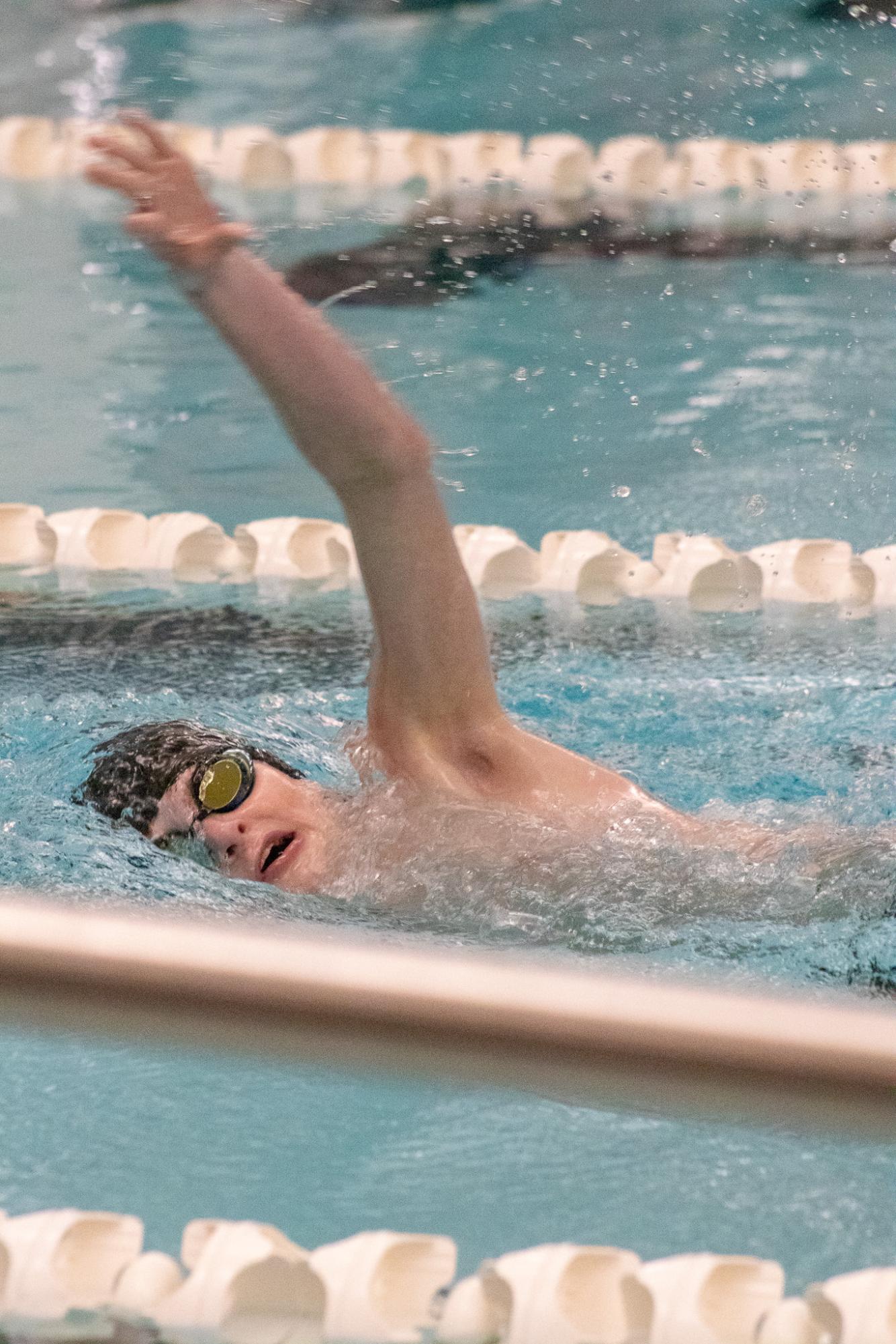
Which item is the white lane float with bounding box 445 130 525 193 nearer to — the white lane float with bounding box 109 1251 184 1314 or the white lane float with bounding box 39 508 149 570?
the white lane float with bounding box 39 508 149 570

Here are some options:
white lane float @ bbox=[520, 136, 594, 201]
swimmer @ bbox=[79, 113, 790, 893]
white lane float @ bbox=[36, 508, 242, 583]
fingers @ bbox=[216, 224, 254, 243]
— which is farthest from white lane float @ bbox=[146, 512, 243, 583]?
white lane float @ bbox=[520, 136, 594, 201]

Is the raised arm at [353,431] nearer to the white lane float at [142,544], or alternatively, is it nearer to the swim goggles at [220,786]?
the swim goggles at [220,786]

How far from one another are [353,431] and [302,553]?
1.72 m

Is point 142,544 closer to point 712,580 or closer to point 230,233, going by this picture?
point 712,580

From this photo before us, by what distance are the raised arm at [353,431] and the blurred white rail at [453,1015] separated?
99 centimetres

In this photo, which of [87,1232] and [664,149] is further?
[664,149]

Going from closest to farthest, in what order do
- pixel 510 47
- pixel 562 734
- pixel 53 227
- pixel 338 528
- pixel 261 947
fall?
pixel 261 947 → pixel 562 734 → pixel 338 528 → pixel 53 227 → pixel 510 47

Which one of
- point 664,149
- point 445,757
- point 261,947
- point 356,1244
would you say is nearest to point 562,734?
point 445,757

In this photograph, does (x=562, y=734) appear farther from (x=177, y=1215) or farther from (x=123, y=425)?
(x=123, y=425)

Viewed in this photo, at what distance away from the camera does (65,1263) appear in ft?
3.81

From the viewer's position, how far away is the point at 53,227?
19.2 feet

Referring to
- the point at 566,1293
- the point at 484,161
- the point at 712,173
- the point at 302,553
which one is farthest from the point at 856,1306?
the point at 484,161

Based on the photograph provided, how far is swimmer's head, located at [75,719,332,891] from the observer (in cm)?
184

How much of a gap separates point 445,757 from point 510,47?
655 cm
